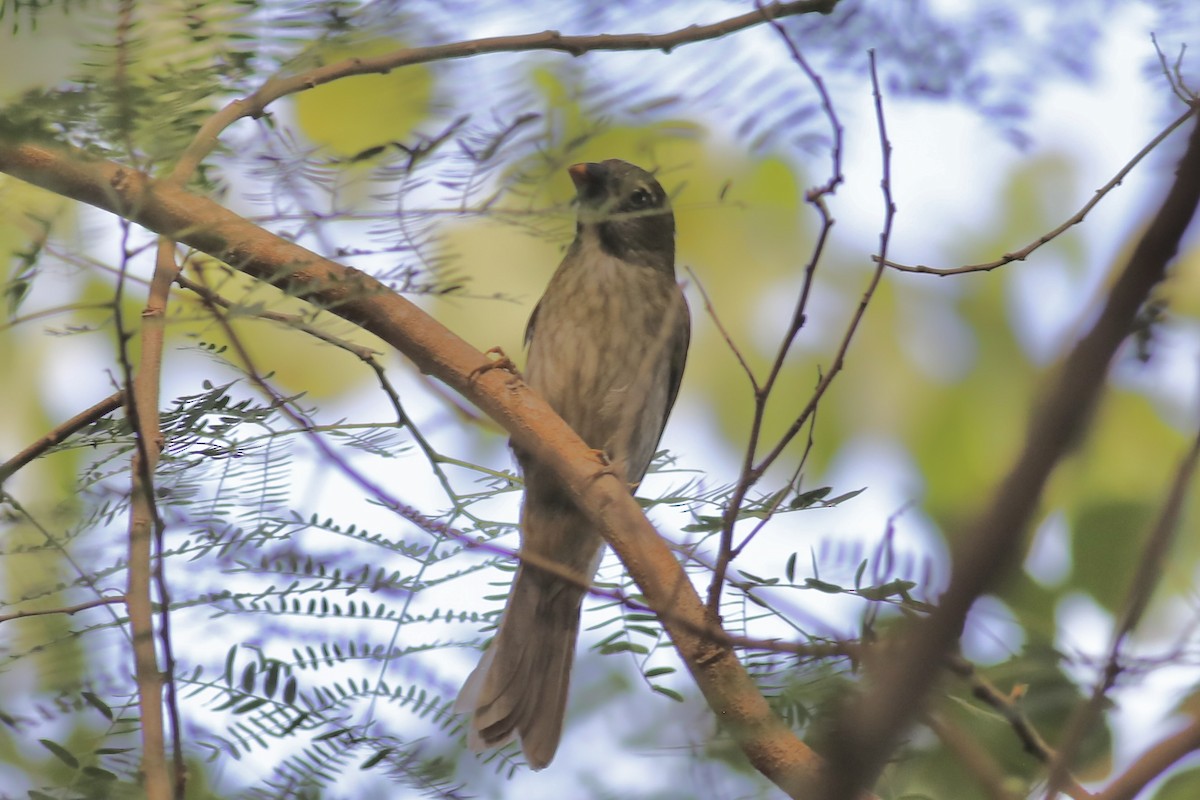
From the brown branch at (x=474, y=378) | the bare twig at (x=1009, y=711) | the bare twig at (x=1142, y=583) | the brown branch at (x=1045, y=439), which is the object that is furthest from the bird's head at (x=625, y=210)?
the brown branch at (x=1045, y=439)

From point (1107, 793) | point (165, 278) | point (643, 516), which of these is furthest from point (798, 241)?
point (1107, 793)

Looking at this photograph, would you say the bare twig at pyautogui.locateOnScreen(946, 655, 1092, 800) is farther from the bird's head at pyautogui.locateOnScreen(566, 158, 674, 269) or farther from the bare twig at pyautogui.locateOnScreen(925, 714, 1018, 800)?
the bird's head at pyautogui.locateOnScreen(566, 158, 674, 269)

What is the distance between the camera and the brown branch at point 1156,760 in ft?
5.24

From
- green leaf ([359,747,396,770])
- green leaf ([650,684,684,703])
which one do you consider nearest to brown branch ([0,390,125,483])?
green leaf ([359,747,396,770])

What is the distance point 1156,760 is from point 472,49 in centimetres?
167

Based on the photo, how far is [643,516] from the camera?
2.91 metres

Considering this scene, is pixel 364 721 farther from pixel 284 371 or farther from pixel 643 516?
pixel 284 371

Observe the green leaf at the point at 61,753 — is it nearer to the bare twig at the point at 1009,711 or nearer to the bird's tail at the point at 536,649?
the bird's tail at the point at 536,649

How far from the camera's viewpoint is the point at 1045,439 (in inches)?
42.5

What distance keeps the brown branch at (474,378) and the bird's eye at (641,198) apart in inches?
25.1

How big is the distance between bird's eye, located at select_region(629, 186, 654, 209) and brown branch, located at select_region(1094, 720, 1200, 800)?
81.0 inches

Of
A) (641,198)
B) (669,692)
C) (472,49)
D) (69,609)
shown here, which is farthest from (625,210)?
(69,609)

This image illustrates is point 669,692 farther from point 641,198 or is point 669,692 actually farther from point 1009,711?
point 641,198

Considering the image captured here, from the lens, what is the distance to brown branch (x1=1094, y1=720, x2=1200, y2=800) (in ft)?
5.24
